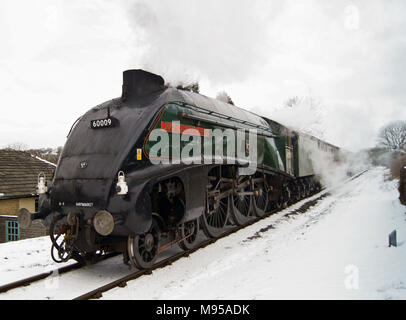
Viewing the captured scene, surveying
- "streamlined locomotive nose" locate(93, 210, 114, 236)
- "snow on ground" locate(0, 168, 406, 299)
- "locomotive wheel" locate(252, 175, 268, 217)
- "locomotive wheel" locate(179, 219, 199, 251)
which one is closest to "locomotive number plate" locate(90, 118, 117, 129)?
"streamlined locomotive nose" locate(93, 210, 114, 236)

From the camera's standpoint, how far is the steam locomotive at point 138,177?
467 centimetres

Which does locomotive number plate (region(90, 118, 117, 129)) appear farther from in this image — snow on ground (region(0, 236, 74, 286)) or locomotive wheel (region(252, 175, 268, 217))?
locomotive wheel (region(252, 175, 268, 217))

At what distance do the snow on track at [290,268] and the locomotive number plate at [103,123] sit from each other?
2495 mm

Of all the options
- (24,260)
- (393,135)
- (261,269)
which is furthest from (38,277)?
(393,135)

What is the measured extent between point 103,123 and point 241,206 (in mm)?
4761

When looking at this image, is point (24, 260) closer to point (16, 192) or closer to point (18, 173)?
point (16, 192)

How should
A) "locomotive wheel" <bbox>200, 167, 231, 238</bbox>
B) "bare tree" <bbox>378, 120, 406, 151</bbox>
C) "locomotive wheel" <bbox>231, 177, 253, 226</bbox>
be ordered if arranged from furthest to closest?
"bare tree" <bbox>378, 120, 406, 151</bbox> → "locomotive wheel" <bbox>231, 177, 253, 226</bbox> → "locomotive wheel" <bbox>200, 167, 231, 238</bbox>

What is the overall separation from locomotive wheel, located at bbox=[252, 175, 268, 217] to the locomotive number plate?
5133 millimetres

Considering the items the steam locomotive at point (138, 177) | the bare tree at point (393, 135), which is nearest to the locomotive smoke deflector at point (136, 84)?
the steam locomotive at point (138, 177)

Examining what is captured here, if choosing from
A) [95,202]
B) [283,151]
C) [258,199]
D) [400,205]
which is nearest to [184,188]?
[95,202]

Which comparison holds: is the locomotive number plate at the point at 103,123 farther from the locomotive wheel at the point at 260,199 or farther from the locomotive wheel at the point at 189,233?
the locomotive wheel at the point at 260,199

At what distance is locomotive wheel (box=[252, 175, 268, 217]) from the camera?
9.54 meters

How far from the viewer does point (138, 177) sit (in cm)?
468

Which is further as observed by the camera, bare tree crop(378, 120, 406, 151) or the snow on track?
bare tree crop(378, 120, 406, 151)
